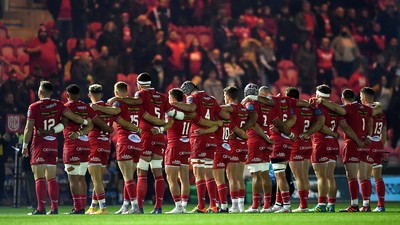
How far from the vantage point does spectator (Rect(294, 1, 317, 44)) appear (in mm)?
33375

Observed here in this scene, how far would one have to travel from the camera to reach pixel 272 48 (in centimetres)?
3297

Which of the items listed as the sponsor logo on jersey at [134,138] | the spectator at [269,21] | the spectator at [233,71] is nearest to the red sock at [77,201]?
the sponsor logo on jersey at [134,138]

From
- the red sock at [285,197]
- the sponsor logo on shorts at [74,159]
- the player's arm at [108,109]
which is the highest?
the player's arm at [108,109]

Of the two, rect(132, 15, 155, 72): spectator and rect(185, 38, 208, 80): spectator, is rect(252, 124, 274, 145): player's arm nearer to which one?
rect(132, 15, 155, 72): spectator

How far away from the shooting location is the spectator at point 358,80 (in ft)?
108

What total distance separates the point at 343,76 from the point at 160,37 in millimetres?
6188

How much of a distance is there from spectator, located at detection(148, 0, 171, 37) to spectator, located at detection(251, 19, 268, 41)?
2940 millimetres

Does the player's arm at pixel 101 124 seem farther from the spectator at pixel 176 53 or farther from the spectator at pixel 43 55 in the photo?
the spectator at pixel 176 53

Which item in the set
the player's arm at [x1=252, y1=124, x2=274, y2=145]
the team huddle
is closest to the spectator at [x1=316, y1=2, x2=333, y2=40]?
the team huddle

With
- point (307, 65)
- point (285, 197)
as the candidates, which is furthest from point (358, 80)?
point (285, 197)

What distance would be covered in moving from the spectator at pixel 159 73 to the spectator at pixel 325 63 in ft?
16.9

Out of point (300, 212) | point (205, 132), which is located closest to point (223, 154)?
point (205, 132)

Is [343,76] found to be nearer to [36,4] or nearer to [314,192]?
[314,192]

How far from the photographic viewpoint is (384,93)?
32875mm
